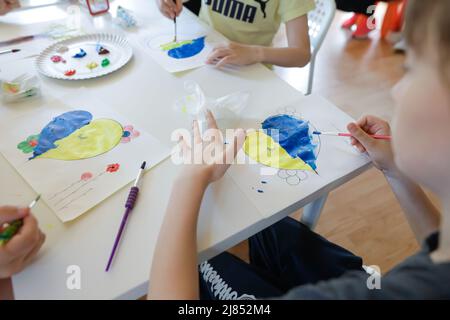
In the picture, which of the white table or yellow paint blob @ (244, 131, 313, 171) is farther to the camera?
yellow paint blob @ (244, 131, 313, 171)

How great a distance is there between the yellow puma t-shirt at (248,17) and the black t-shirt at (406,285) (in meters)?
0.84

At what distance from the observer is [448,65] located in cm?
36

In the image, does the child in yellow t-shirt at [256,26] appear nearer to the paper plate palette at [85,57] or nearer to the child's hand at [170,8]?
the child's hand at [170,8]

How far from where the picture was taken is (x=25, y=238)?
0.49 meters

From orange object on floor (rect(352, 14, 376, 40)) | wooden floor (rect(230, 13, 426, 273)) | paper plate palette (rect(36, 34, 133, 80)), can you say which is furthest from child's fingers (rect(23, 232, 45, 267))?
orange object on floor (rect(352, 14, 376, 40))

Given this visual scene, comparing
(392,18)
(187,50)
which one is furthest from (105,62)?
(392,18)

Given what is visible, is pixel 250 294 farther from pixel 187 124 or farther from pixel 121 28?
pixel 121 28

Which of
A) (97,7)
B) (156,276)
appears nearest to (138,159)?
(156,276)

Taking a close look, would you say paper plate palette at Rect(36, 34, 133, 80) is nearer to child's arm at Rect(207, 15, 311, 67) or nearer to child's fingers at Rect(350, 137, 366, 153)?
child's arm at Rect(207, 15, 311, 67)

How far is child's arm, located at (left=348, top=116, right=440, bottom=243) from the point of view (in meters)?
0.67

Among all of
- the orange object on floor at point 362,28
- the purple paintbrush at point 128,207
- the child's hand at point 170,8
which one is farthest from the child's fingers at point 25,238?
the orange object on floor at point 362,28

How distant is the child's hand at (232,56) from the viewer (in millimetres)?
895

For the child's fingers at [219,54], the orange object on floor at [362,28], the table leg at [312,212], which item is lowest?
the orange object on floor at [362,28]
